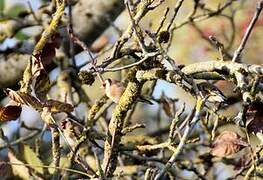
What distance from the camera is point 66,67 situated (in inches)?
84.7

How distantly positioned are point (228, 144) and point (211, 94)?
0.25 m

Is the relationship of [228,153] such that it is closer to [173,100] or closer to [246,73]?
[246,73]

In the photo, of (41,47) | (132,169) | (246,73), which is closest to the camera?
(246,73)

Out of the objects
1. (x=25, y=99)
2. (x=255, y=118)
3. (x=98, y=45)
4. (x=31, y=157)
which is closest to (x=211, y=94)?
(x=255, y=118)

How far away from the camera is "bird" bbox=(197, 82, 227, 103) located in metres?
1.17

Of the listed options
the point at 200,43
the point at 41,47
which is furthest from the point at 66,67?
the point at 200,43

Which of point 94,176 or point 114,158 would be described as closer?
point 94,176

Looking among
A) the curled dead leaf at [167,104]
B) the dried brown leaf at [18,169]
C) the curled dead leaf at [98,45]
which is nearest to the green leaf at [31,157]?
the dried brown leaf at [18,169]

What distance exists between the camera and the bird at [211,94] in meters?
1.17

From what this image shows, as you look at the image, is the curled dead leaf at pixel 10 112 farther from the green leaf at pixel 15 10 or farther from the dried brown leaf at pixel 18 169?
the green leaf at pixel 15 10

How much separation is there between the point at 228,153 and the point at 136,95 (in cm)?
28

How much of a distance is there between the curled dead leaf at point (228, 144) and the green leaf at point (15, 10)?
3.84 ft

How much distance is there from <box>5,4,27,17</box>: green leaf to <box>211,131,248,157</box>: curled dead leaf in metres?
1.17

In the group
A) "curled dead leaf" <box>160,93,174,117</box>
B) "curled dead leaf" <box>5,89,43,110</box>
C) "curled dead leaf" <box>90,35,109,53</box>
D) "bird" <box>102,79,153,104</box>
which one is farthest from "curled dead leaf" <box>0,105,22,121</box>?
"curled dead leaf" <box>90,35,109,53</box>
